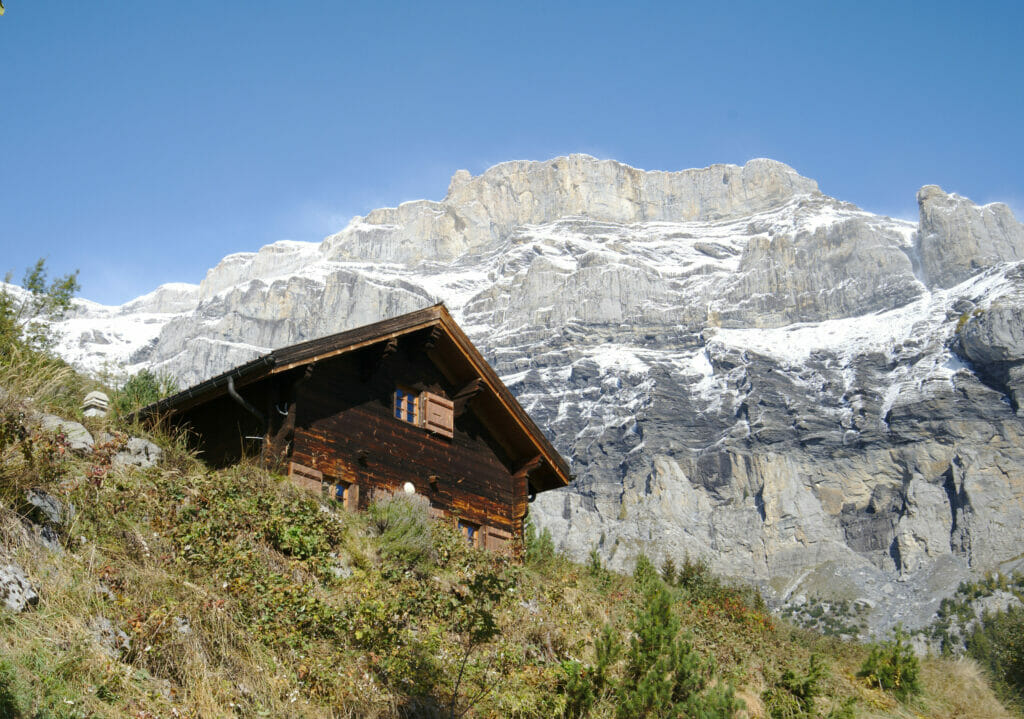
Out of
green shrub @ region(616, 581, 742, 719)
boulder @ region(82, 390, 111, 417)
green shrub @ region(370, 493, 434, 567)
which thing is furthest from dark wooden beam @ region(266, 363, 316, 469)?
green shrub @ region(616, 581, 742, 719)

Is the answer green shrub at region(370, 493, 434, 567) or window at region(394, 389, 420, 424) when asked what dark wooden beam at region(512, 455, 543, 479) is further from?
green shrub at region(370, 493, 434, 567)

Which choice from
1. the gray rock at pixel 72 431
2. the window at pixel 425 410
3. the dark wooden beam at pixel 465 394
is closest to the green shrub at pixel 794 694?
the window at pixel 425 410

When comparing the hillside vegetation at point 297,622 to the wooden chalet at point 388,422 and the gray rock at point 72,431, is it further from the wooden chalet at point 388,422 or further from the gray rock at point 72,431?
the wooden chalet at point 388,422

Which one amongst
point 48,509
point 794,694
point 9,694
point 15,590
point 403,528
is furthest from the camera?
point 403,528

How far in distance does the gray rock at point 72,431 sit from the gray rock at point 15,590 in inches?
115

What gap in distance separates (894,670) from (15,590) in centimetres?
1446

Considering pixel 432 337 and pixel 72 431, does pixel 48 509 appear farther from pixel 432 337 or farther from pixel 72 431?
pixel 432 337

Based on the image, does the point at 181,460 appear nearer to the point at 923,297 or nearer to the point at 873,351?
the point at 873,351

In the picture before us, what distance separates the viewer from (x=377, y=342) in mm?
17391

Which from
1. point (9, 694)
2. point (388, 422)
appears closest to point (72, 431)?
point (9, 694)

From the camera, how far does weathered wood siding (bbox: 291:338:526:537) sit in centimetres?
1659

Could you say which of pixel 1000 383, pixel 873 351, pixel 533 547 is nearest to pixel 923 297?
pixel 873 351

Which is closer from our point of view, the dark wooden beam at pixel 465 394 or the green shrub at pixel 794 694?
the green shrub at pixel 794 694

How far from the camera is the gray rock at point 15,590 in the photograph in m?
8.33
